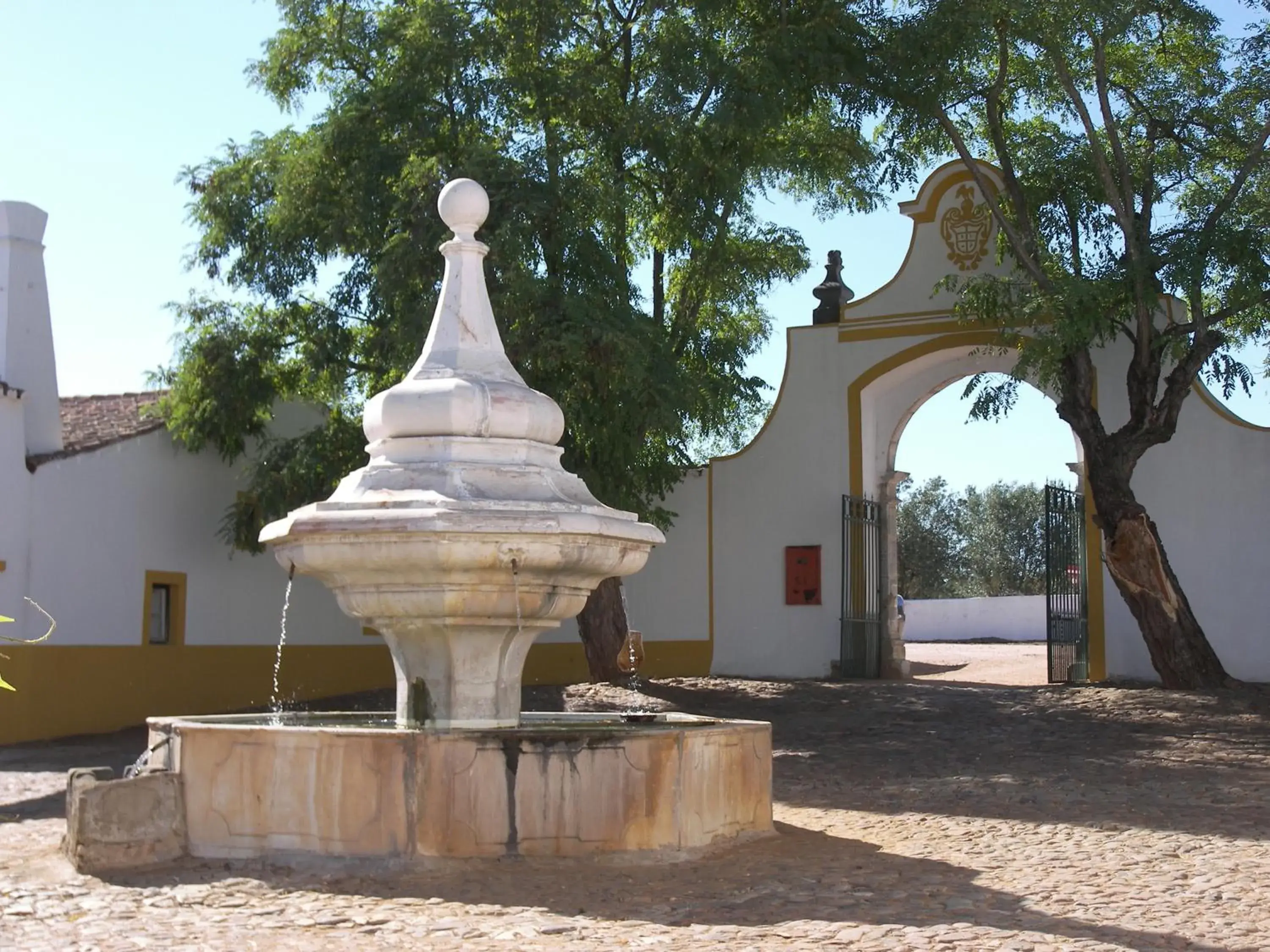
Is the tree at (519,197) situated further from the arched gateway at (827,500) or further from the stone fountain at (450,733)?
the stone fountain at (450,733)

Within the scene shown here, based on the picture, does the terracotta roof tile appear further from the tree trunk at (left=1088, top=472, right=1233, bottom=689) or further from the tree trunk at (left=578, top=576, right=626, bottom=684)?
the tree trunk at (left=1088, top=472, right=1233, bottom=689)

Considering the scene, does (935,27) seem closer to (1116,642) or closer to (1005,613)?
(1116,642)

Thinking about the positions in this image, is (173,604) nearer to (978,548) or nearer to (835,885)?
(835,885)

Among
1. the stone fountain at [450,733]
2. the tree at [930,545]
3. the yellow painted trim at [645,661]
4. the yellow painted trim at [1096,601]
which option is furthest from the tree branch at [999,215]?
the tree at [930,545]

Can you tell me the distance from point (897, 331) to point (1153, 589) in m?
4.65

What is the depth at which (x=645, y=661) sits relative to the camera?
709 inches

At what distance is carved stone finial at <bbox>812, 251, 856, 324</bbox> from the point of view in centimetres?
1833

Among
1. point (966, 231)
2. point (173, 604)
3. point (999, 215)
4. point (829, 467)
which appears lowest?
point (173, 604)

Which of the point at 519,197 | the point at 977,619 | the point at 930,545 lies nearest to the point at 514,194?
the point at 519,197

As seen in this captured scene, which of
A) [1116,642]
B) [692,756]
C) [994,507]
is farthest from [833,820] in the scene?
[994,507]

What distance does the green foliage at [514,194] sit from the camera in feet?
44.2

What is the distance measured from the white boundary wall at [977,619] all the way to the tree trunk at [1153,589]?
16661 mm

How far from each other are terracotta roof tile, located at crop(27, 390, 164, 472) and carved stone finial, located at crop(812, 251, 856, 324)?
26.4 ft

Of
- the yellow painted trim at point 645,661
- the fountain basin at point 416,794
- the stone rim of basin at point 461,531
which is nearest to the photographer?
the fountain basin at point 416,794
